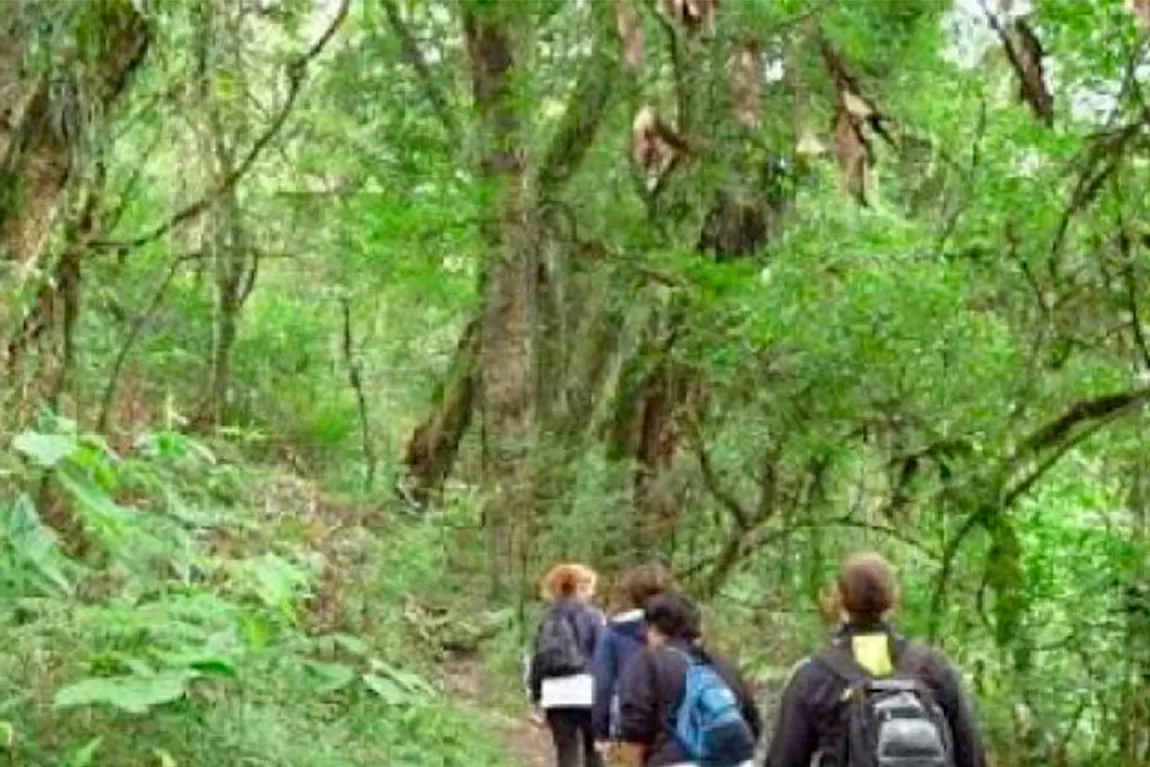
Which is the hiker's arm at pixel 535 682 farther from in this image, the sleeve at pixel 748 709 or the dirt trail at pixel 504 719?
the sleeve at pixel 748 709

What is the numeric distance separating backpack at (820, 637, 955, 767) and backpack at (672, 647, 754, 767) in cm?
119

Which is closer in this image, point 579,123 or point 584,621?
point 584,621

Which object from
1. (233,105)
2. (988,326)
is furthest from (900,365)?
(233,105)

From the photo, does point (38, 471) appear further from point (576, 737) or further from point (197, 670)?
point (576, 737)

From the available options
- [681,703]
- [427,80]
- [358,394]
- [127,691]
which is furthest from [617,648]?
[358,394]

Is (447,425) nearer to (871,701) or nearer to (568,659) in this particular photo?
(568,659)

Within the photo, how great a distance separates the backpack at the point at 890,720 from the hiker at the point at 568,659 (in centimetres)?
447

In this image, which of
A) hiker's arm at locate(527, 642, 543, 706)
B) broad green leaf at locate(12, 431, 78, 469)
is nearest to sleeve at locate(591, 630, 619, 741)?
hiker's arm at locate(527, 642, 543, 706)

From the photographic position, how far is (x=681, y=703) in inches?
265

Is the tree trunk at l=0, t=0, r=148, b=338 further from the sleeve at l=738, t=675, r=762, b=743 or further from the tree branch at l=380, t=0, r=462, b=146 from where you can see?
the tree branch at l=380, t=0, r=462, b=146

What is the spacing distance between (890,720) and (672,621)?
1.60 metres

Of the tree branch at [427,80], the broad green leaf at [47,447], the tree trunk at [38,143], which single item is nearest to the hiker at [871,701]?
the broad green leaf at [47,447]

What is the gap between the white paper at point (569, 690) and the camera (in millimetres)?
10039

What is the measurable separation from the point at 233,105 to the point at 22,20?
3.02 m
